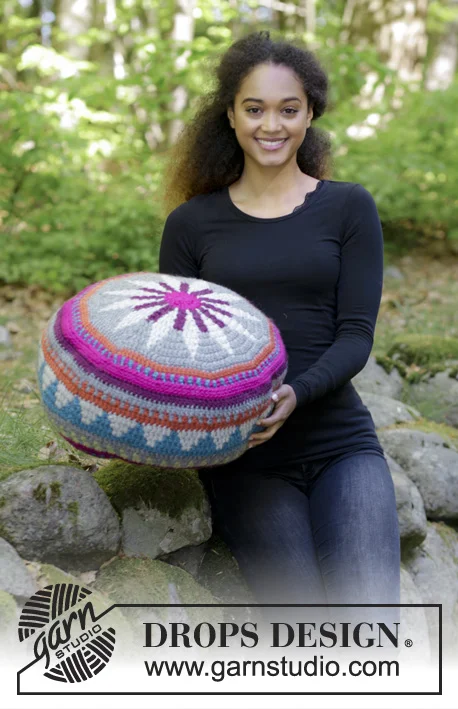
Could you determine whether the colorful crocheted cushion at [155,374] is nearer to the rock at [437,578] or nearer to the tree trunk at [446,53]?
the rock at [437,578]

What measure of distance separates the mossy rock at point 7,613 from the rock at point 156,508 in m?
0.43

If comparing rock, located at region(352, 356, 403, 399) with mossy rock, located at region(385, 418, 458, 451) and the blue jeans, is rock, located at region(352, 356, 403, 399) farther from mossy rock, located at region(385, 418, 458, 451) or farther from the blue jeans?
the blue jeans

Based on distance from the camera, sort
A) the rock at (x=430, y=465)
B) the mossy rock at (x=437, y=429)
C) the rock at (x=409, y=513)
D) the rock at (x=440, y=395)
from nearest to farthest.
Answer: the rock at (x=409, y=513), the rock at (x=430, y=465), the mossy rock at (x=437, y=429), the rock at (x=440, y=395)

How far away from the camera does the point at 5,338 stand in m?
4.97

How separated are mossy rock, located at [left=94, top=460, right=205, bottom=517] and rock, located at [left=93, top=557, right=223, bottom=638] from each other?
0.17 metres

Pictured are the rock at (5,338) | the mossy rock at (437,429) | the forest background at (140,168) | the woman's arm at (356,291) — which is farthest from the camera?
the forest background at (140,168)

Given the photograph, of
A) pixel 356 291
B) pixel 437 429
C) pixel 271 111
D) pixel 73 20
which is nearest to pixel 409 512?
pixel 437 429

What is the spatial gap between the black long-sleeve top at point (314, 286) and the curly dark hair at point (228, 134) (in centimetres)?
26

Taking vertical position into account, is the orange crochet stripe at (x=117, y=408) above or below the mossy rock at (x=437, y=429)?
above

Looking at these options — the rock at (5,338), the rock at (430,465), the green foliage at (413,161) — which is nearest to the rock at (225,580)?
the rock at (430,465)

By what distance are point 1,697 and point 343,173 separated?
220 inches

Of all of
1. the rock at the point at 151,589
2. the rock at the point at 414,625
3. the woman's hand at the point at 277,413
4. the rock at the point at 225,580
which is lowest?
the rock at the point at 414,625

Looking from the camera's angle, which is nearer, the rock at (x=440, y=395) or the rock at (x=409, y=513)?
the rock at (x=409, y=513)

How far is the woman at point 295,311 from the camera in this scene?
205cm
